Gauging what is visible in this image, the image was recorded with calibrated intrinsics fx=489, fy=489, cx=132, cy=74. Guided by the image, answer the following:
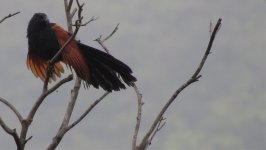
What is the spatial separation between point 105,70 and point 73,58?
1.55 ft

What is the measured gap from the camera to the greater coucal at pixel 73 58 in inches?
238

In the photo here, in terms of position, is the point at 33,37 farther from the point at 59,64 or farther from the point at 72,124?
the point at 72,124

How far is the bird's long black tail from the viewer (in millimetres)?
5949

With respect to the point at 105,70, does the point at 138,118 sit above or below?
above

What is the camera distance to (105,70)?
6.31 m

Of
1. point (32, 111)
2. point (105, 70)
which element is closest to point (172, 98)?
point (32, 111)

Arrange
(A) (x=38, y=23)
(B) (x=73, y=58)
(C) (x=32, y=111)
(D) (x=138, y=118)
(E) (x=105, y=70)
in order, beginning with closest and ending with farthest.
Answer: (C) (x=32, y=111) < (D) (x=138, y=118) < (E) (x=105, y=70) < (B) (x=73, y=58) < (A) (x=38, y=23)

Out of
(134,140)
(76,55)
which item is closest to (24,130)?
(134,140)

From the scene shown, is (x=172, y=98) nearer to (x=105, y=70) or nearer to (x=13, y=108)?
(x=13, y=108)

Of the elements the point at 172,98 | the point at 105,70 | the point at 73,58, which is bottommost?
the point at 105,70

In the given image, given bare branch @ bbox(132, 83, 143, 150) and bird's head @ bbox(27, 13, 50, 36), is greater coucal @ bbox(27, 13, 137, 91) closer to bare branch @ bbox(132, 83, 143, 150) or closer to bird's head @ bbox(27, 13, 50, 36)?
bird's head @ bbox(27, 13, 50, 36)

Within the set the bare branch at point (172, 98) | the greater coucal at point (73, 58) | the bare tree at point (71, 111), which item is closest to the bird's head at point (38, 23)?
the greater coucal at point (73, 58)

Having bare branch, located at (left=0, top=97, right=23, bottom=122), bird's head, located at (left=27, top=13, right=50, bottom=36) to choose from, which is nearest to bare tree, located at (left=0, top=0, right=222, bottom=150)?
bare branch, located at (left=0, top=97, right=23, bottom=122)

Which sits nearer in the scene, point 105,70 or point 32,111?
point 32,111
